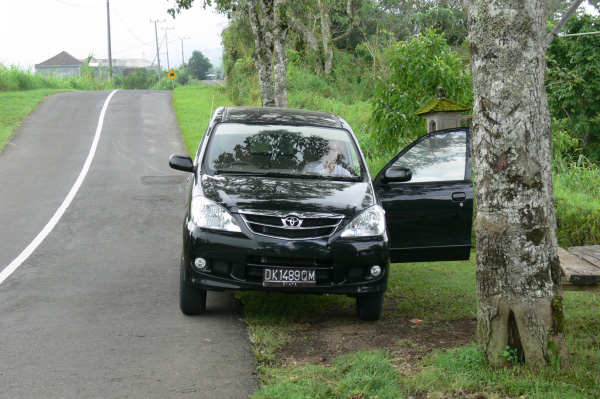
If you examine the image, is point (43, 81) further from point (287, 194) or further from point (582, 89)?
point (287, 194)

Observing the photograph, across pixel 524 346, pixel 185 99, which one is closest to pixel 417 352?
pixel 524 346

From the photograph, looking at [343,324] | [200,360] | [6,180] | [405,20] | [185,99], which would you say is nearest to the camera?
[200,360]

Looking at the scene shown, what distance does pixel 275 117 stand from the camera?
770cm

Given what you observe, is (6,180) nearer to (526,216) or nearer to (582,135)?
(526,216)

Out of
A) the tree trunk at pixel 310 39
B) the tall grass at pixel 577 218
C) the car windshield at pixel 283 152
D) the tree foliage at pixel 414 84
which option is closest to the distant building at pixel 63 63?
the tree trunk at pixel 310 39

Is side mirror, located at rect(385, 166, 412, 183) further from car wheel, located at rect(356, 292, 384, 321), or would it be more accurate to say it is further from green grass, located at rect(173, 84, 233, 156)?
green grass, located at rect(173, 84, 233, 156)

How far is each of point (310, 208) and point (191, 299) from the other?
4.49 feet

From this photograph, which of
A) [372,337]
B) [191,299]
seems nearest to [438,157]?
[372,337]

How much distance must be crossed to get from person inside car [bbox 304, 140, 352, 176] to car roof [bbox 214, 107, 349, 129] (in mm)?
469

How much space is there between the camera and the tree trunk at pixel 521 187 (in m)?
4.46

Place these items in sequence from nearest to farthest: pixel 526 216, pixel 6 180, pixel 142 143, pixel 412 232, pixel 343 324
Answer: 1. pixel 526 216
2. pixel 343 324
3. pixel 412 232
4. pixel 6 180
5. pixel 142 143

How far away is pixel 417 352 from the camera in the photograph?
5.21 m

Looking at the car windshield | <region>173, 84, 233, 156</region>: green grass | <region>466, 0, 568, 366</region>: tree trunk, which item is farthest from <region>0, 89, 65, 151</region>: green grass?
<region>466, 0, 568, 366</region>: tree trunk

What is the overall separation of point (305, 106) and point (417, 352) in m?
20.2
